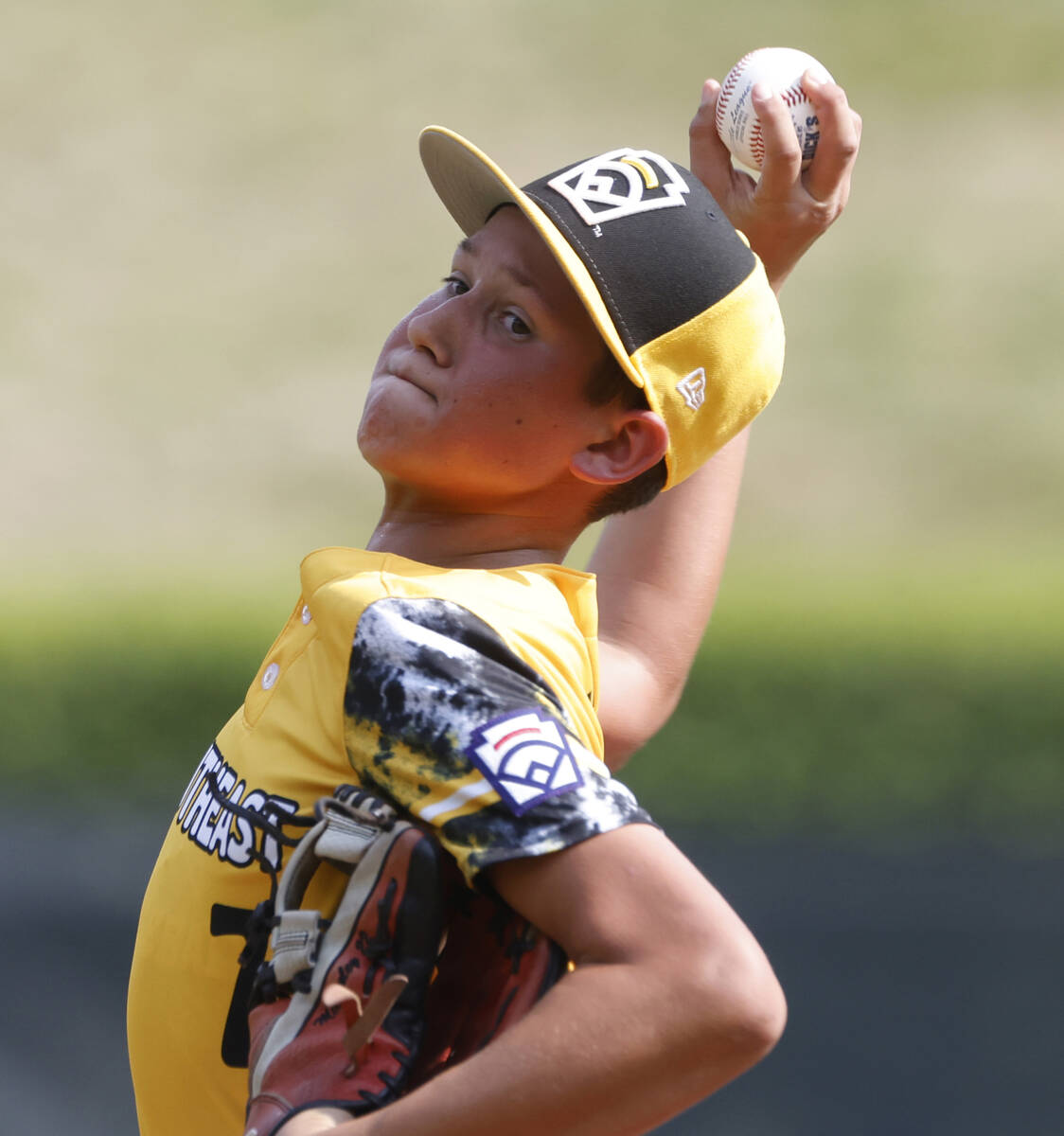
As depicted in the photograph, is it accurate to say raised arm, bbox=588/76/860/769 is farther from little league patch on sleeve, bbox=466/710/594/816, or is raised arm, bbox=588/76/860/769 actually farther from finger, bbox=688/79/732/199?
little league patch on sleeve, bbox=466/710/594/816

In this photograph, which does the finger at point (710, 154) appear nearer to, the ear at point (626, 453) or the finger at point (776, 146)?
the finger at point (776, 146)

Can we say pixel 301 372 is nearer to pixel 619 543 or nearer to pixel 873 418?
pixel 873 418

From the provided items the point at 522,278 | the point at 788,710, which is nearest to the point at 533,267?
the point at 522,278

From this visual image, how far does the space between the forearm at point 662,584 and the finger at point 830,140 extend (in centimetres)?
22

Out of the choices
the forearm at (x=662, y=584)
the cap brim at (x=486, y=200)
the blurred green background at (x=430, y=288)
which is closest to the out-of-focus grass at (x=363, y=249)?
the blurred green background at (x=430, y=288)

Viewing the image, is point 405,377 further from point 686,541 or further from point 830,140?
point 830,140

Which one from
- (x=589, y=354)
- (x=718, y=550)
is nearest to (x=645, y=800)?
(x=718, y=550)

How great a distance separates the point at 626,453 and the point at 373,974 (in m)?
0.40

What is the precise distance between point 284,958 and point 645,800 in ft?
8.03

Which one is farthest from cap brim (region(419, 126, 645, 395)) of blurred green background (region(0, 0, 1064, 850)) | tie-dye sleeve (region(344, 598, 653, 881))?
blurred green background (region(0, 0, 1064, 850))

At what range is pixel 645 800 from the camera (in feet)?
10.4

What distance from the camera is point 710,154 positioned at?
1.27 meters

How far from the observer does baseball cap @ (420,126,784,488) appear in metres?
0.90

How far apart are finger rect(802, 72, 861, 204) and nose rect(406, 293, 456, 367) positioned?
383mm
